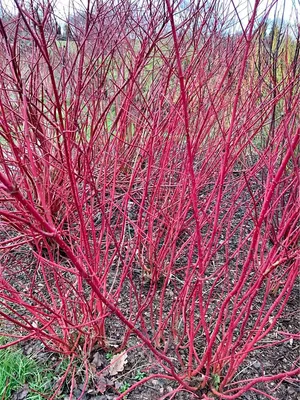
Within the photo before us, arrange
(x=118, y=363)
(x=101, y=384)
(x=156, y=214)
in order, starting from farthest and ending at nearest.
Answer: (x=156, y=214) < (x=118, y=363) < (x=101, y=384)

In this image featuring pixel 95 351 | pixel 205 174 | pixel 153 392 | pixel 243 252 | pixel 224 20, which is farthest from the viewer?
pixel 243 252

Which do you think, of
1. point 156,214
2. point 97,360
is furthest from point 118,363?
point 156,214

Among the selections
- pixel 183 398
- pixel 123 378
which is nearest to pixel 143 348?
pixel 123 378

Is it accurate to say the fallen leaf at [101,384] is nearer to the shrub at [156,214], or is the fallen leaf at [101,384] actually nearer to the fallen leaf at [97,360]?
the fallen leaf at [97,360]

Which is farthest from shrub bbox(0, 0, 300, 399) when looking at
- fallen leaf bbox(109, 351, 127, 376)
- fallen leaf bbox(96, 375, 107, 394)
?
fallen leaf bbox(96, 375, 107, 394)

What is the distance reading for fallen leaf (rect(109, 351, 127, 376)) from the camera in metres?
1.85

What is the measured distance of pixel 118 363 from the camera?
1.88 metres

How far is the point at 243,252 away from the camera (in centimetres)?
290

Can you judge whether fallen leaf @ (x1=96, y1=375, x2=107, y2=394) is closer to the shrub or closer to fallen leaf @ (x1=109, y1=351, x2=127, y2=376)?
fallen leaf @ (x1=109, y1=351, x2=127, y2=376)

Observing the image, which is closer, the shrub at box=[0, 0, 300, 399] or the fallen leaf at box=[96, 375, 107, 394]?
the shrub at box=[0, 0, 300, 399]

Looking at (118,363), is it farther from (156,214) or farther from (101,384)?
(156,214)

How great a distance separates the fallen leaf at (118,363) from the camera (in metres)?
1.85

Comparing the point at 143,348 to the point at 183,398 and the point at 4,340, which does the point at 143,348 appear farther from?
the point at 4,340

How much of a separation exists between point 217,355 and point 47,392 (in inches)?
35.9
